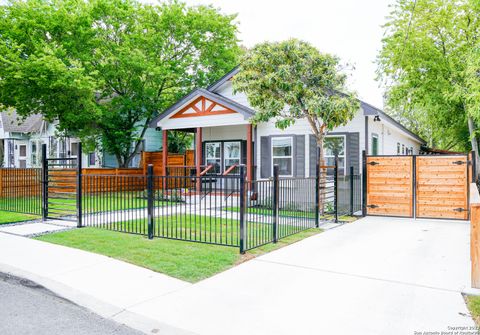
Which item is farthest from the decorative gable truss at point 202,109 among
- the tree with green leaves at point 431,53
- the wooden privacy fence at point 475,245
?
the wooden privacy fence at point 475,245

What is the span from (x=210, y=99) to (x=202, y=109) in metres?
0.65

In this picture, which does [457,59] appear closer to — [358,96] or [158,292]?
[358,96]

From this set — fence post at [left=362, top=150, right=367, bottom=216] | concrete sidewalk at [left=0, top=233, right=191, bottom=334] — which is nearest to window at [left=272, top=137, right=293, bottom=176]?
fence post at [left=362, top=150, right=367, bottom=216]

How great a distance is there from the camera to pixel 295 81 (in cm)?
1124

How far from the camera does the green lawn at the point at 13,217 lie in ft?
32.3

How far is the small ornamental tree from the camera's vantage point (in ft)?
36.1

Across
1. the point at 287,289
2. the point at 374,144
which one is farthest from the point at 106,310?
the point at 374,144

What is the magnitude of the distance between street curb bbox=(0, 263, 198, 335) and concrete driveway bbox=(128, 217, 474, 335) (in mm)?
104

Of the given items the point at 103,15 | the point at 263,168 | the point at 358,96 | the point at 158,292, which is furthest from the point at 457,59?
the point at 158,292

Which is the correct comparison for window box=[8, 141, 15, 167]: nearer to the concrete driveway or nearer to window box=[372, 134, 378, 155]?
window box=[372, 134, 378, 155]

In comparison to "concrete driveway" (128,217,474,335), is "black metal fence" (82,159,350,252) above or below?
above

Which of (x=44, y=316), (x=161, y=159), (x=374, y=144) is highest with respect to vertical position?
(x=374, y=144)

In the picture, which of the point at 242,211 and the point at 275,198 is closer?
the point at 242,211

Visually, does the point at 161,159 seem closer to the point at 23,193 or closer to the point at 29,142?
the point at 23,193
